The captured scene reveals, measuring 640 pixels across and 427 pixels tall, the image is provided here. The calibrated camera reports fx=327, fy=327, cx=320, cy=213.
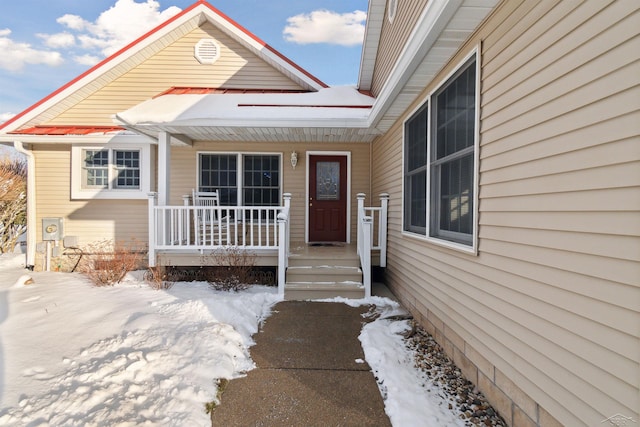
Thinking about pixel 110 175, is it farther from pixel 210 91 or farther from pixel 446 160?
pixel 446 160

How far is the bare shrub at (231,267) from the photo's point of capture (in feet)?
17.1

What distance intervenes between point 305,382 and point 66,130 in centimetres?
733

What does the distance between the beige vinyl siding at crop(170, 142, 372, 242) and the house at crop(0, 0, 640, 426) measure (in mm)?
33

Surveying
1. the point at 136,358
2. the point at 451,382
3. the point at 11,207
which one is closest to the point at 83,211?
the point at 11,207

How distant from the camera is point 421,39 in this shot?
2893mm

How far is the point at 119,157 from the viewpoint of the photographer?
7105mm

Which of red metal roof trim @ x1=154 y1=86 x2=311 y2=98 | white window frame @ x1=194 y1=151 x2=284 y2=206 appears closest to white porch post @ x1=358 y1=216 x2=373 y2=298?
white window frame @ x1=194 y1=151 x2=284 y2=206

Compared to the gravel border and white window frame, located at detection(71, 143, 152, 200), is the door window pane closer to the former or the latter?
white window frame, located at detection(71, 143, 152, 200)

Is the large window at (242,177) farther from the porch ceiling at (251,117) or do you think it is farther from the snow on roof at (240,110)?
the snow on roof at (240,110)

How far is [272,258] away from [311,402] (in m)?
3.30

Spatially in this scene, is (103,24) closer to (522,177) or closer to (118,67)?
(118,67)

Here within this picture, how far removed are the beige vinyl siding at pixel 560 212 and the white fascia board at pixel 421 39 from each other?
36cm

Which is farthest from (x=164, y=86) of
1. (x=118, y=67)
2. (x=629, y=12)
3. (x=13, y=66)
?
(x=13, y=66)

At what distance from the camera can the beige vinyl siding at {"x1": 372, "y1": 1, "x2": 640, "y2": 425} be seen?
57.7 inches
